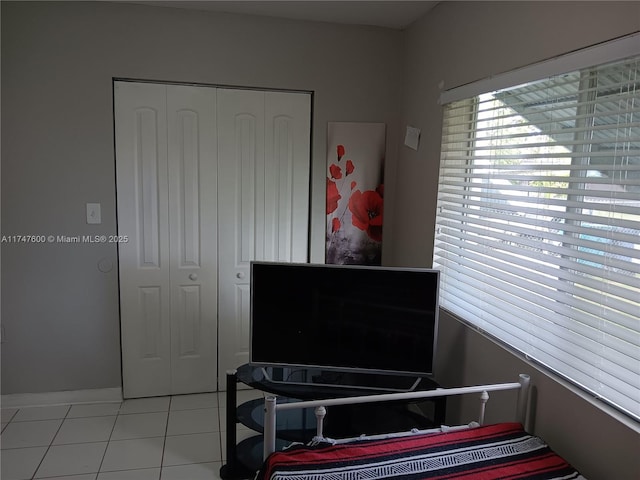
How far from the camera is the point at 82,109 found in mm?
2830

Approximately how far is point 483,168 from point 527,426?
113 centimetres

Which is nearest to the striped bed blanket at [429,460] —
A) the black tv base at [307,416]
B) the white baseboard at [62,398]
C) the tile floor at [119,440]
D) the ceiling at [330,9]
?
the black tv base at [307,416]

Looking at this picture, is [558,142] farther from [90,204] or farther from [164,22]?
[90,204]

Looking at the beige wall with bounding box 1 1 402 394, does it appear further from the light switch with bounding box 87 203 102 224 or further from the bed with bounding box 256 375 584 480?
the bed with bounding box 256 375 584 480

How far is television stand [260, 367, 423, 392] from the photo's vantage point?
2.23 meters

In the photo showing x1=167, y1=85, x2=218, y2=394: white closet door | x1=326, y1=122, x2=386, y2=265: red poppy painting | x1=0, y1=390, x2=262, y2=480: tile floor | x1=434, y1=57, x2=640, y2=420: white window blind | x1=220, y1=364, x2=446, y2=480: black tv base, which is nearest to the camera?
x1=434, y1=57, x2=640, y2=420: white window blind

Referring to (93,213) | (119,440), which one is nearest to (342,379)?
(119,440)

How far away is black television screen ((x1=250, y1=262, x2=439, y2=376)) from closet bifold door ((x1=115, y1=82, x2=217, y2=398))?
944 millimetres

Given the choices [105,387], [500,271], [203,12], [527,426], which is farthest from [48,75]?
[527,426]

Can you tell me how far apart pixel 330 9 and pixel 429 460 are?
2413mm

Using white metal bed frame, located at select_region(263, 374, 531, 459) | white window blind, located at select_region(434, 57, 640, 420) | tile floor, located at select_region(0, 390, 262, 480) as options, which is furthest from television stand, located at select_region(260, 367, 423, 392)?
tile floor, located at select_region(0, 390, 262, 480)

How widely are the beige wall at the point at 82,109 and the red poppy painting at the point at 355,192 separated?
198mm

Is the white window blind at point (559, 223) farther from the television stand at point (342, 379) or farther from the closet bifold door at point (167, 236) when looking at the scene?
the closet bifold door at point (167, 236)

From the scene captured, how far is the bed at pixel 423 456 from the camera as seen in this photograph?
5.18 ft
